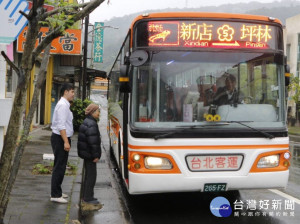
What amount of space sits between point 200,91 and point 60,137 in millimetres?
2376

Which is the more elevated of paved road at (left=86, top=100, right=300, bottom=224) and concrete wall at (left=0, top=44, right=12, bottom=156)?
concrete wall at (left=0, top=44, right=12, bottom=156)

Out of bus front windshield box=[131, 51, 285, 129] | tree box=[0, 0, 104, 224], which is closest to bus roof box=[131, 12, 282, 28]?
bus front windshield box=[131, 51, 285, 129]

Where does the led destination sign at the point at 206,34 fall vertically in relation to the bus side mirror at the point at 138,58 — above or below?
above

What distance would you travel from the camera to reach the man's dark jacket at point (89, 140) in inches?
232

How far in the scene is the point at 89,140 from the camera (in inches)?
232

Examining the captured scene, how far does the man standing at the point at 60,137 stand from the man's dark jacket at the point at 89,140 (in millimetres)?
314

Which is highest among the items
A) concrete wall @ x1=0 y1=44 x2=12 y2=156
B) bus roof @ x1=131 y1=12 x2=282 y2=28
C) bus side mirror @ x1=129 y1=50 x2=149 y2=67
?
bus roof @ x1=131 y1=12 x2=282 y2=28

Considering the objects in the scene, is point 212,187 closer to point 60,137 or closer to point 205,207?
point 205,207

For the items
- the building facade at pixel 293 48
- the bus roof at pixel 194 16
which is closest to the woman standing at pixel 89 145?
the bus roof at pixel 194 16

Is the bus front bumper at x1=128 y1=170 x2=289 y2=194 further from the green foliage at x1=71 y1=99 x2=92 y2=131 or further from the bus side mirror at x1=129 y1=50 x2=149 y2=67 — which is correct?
the green foliage at x1=71 y1=99 x2=92 y2=131

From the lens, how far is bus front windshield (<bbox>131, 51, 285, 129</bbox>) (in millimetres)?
5566

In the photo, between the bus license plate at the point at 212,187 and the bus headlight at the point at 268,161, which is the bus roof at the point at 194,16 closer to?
the bus headlight at the point at 268,161

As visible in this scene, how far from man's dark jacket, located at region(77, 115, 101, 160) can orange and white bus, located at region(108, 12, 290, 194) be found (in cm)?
49

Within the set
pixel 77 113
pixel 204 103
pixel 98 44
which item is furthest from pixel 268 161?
pixel 98 44
